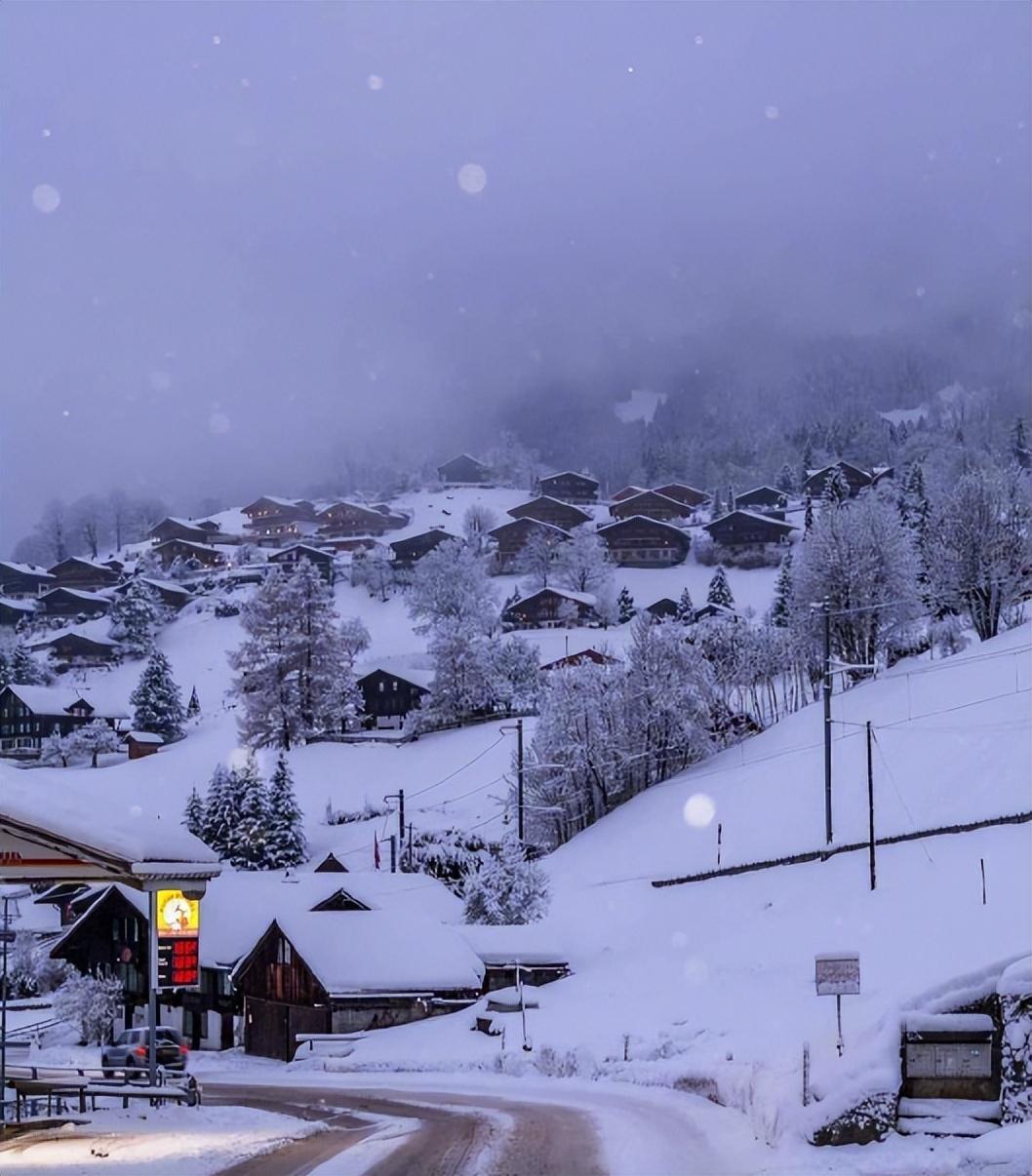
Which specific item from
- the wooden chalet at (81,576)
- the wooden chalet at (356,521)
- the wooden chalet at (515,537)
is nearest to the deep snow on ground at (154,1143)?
the wooden chalet at (515,537)

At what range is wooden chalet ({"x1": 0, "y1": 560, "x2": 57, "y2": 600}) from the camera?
172 meters

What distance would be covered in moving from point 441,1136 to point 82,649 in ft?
407

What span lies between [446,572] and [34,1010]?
255 feet

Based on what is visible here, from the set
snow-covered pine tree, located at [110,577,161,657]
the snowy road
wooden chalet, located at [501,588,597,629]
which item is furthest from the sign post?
snow-covered pine tree, located at [110,577,161,657]

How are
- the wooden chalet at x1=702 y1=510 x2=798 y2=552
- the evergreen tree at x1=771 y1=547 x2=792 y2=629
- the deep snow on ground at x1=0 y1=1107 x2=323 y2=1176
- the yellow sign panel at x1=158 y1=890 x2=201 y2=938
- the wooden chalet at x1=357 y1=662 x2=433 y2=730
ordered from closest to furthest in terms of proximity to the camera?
1. the deep snow on ground at x1=0 y1=1107 x2=323 y2=1176
2. the yellow sign panel at x1=158 y1=890 x2=201 y2=938
3. the wooden chalet at x1=357 y1=662 x2=433 y2=730
4. the evergreen tree at x1=771 y1=547 x2=792 y2=629
5. the wooden chalet at x1=702 y1=510 x2=798 y2=552

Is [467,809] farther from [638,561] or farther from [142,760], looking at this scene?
[638,561]

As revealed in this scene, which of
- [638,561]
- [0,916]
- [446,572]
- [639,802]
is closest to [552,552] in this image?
[638,561]

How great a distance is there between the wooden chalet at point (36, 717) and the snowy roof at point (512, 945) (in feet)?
225

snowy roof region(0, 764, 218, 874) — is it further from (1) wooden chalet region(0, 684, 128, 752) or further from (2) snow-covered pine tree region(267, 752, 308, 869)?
(1) wooden chalet region(0, 684, 128, 752)

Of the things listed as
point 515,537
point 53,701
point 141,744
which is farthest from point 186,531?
point 141,744

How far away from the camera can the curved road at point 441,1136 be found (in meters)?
15.0

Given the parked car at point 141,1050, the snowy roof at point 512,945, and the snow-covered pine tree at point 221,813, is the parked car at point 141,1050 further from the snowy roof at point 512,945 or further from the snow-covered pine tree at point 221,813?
the snow-covered pine tree at point 221,813

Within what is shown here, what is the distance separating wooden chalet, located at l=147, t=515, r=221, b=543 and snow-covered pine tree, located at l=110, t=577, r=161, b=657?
43379mm

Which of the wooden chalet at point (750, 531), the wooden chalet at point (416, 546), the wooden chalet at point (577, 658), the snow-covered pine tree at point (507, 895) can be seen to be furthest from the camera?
the wooden chalet at point (416, 546)
